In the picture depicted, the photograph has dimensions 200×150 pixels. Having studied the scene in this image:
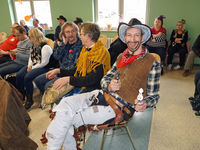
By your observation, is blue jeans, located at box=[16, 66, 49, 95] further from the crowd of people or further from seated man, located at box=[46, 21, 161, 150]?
seated man, located at box=[46, 21, 161, 150]

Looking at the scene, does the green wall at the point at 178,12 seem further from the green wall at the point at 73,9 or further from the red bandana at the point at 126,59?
the red bandana at the point at 126,59

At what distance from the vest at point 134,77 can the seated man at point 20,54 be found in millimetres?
1954

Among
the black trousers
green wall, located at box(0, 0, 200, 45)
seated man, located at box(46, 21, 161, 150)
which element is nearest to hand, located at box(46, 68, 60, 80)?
seated man, located at box(46, 21, 161, 150)

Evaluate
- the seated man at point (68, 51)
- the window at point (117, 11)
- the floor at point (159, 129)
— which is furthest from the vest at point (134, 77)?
the window at point (117, 11)

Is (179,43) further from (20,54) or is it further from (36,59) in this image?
(20,54)

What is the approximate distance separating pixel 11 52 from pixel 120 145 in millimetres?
2459

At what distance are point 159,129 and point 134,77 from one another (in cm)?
102

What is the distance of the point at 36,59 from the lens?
2.45 metres

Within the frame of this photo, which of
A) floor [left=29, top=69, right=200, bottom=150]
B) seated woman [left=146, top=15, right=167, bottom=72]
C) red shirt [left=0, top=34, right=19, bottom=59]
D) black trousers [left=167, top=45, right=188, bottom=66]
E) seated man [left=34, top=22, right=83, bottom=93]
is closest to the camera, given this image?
floor [left=29, top=69, right=200, bottom=150]

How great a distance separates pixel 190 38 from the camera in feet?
13.9

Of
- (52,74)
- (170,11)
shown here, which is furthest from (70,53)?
(170,11)

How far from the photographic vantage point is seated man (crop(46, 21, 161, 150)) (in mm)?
1196

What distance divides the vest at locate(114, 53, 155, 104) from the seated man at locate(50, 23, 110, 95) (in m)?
0.27

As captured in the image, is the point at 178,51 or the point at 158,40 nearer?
the point at 158,40
